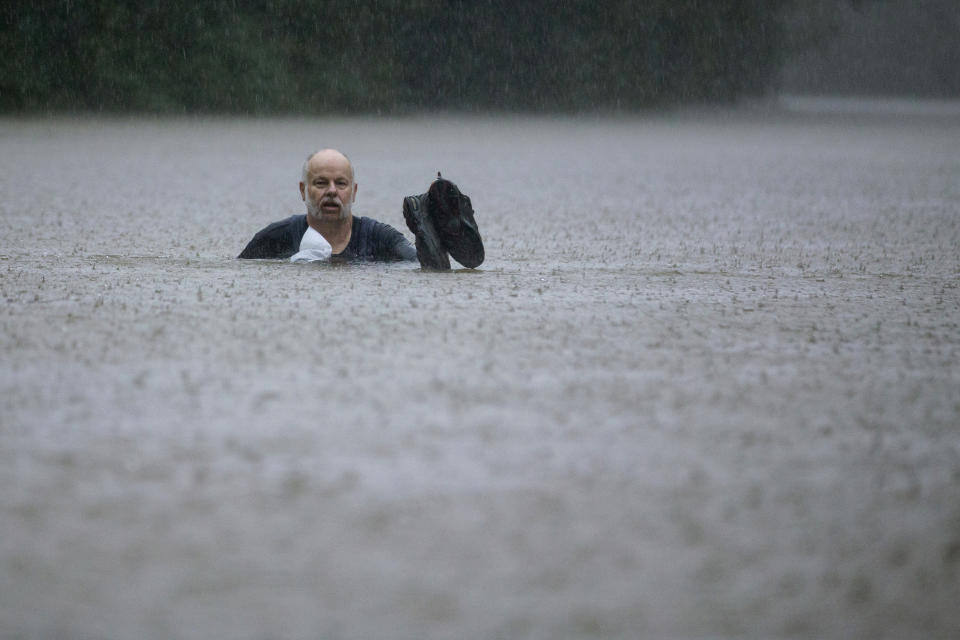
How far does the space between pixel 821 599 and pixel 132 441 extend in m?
0.71

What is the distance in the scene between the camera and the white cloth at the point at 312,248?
2.59 meters

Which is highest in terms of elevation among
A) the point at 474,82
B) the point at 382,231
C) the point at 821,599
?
the point at 474,82

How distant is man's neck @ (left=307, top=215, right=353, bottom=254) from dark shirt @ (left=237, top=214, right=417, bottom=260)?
0.02 meters

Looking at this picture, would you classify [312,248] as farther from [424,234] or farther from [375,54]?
[375,54]

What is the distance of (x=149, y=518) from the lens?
0.99 meters

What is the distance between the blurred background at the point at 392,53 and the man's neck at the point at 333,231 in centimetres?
989

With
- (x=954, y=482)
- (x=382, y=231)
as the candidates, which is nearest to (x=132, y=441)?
(x=954, y=482)

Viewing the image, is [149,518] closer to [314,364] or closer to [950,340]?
[314,364]

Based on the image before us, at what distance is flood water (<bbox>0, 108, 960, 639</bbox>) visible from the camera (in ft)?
2.87

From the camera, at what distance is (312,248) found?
8.59 ft

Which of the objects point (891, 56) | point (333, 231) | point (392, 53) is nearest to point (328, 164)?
point (333, 231)

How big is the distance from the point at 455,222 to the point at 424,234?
0.24 ft

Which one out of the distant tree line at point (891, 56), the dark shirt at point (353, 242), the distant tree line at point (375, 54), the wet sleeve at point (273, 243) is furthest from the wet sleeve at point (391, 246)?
the distant tree line at point (891, 56)

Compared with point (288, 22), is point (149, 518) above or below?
below
